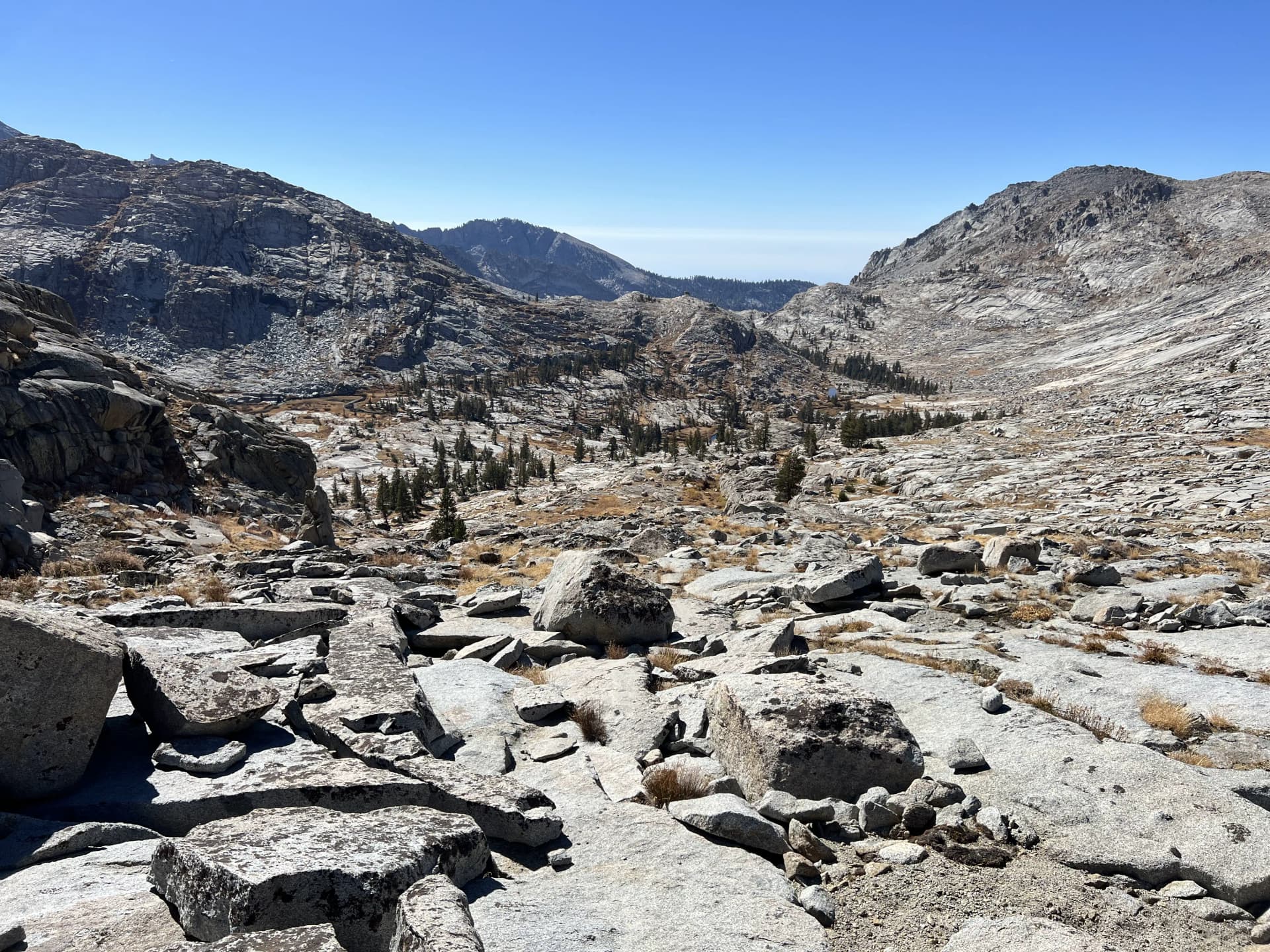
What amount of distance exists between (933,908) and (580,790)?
393 centimetres

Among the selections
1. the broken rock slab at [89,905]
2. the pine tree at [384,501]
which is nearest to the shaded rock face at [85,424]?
the pine tree at [384,501]

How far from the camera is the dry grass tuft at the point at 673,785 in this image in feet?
25.8

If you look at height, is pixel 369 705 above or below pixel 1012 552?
above

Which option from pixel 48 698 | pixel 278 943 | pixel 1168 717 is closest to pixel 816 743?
pixel 1168 717

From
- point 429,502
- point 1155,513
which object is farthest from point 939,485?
point 429,502

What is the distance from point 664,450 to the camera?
12256 cm

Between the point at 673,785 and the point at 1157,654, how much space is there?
988 centimetres

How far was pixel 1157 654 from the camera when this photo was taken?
39.7ft

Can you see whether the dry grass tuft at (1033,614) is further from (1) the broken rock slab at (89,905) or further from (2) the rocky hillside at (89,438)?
(2) the rocky hillside at (89,438)

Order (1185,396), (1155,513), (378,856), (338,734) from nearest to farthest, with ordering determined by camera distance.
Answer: (378,856) < (338,734) < (1155,513) < (1185,396)

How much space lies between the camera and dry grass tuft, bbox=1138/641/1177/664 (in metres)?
12.0

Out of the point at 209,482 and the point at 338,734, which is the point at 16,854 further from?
the point at 209,482

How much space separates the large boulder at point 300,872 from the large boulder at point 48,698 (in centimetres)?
233

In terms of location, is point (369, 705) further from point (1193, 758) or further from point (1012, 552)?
point (1012, 552)
